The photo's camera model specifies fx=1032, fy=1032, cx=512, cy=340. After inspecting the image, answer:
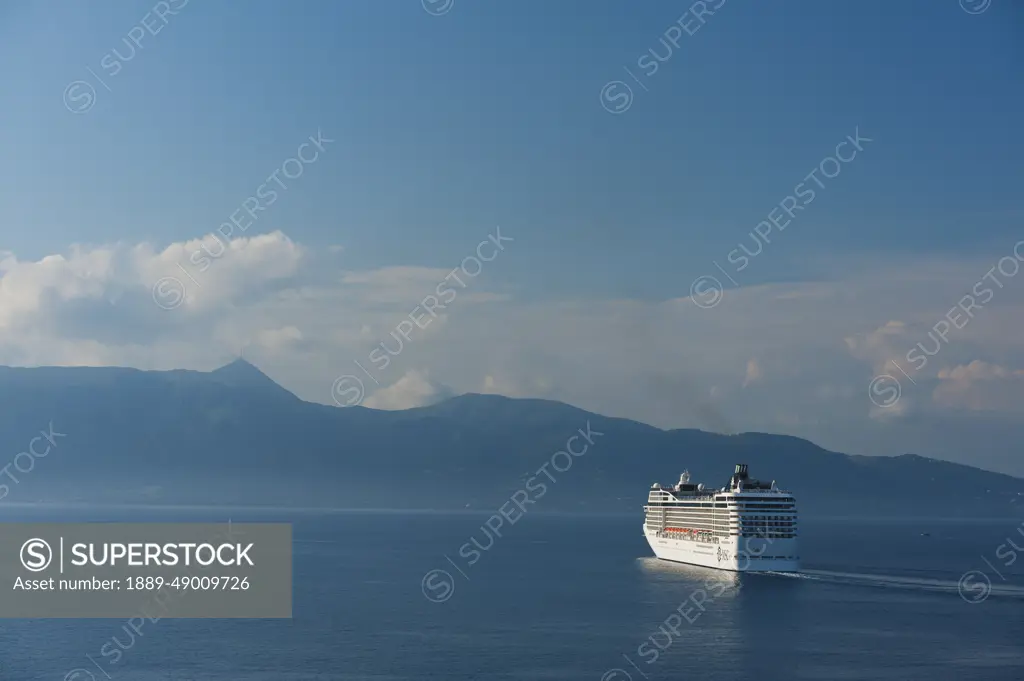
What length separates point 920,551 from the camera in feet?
597

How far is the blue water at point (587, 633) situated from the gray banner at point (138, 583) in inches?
137

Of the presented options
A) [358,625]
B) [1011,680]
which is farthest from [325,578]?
[1011,680]

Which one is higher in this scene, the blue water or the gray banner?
the gray banner

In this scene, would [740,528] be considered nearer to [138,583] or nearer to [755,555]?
[755,555]

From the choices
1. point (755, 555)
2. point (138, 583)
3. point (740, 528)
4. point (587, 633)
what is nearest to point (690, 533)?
point (740, 528)

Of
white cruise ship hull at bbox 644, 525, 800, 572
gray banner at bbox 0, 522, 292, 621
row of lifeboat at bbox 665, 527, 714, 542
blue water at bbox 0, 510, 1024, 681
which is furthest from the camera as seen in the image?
row of lifeboat at bbox 665, 527, 714, 542

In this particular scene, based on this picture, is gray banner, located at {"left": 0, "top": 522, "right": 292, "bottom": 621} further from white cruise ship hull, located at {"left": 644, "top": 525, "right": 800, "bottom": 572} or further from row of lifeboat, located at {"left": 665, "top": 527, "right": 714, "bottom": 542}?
row of lifeboat, located at {"left": 665, "top": 527, "right": 714, "bottom": 542}

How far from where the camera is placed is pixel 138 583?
10088 centimetres

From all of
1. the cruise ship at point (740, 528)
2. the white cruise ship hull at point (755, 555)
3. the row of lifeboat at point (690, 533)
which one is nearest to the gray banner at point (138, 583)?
the white cruise ship hull at point (755, 555)

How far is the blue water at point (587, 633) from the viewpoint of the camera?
212 ft

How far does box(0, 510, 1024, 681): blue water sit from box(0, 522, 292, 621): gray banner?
3.47 metres

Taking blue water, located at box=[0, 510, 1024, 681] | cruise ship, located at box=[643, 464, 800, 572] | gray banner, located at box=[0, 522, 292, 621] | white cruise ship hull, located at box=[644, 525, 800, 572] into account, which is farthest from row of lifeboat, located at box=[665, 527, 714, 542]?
gray banner, located at box=[0, 522, 292, 621]

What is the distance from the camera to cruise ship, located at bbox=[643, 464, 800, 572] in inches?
4323

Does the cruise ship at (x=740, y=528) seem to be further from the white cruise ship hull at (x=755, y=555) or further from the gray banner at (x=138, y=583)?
the gray banner at (x=138, y=583)
